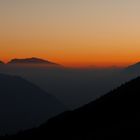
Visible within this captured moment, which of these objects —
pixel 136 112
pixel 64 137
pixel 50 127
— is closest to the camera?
pixel 136 112

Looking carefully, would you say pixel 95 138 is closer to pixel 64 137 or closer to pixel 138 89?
pixel 64 137

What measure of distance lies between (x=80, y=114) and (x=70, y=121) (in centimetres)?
264

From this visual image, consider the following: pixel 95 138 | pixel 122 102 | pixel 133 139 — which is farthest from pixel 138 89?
pixel 133 139

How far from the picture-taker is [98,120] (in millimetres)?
60219

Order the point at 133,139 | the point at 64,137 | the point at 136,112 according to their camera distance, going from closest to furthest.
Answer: the point at 133,139
the point at 136,112
the point at 64,137

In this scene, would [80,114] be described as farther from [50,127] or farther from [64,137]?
[64,137]

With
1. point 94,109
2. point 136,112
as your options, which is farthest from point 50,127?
point 136,112

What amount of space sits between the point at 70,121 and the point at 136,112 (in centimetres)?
1579

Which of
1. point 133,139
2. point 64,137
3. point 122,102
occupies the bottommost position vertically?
point 133,139

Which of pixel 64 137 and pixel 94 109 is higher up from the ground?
pixel 94 109

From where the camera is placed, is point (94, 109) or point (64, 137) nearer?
point (64, 137)

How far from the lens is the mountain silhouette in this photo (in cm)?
5096

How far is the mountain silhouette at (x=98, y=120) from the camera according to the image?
50963 millimetres

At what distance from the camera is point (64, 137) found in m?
57.8
